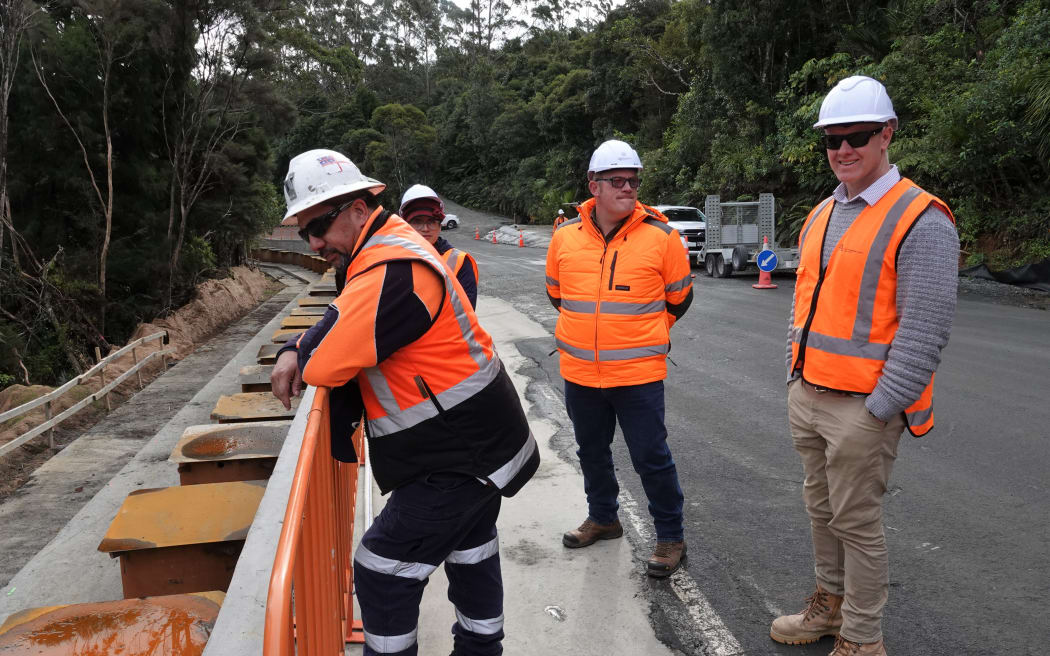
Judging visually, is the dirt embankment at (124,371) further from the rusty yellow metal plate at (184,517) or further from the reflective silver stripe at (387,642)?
the reflective silver stripe at (387,642)

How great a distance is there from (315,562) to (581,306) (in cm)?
217

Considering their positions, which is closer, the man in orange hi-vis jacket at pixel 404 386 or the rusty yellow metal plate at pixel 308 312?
the man in orange hi-vis jacket at pixel 404 386

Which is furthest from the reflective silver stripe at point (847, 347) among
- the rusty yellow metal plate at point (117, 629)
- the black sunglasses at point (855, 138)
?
the rusty yellow metal plate at point (117, 629)

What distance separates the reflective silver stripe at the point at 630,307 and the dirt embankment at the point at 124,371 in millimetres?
7249

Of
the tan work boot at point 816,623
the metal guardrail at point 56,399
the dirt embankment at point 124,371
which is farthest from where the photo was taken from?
the dirt embankment at point 124,371

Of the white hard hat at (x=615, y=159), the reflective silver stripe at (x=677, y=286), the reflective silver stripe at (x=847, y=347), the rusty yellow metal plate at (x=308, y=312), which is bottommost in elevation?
the rusty yellow metal plate at (x=308, y=312)

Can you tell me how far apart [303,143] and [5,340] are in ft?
188

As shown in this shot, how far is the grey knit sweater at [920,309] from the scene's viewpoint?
8.86 ft

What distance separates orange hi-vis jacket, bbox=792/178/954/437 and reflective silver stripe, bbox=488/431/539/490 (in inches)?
45.2

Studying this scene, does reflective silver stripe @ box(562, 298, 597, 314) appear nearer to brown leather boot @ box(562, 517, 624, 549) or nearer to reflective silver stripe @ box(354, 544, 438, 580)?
brown leather boot @ box(562, 517, 624, 549)

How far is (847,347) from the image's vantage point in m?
2.92

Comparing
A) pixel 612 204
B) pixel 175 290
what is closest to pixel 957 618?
pixel 612 204

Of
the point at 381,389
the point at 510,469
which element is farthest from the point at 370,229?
the point at 510,469

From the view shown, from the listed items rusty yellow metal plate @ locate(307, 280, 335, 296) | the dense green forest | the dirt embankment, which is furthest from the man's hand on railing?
the dense green forest
